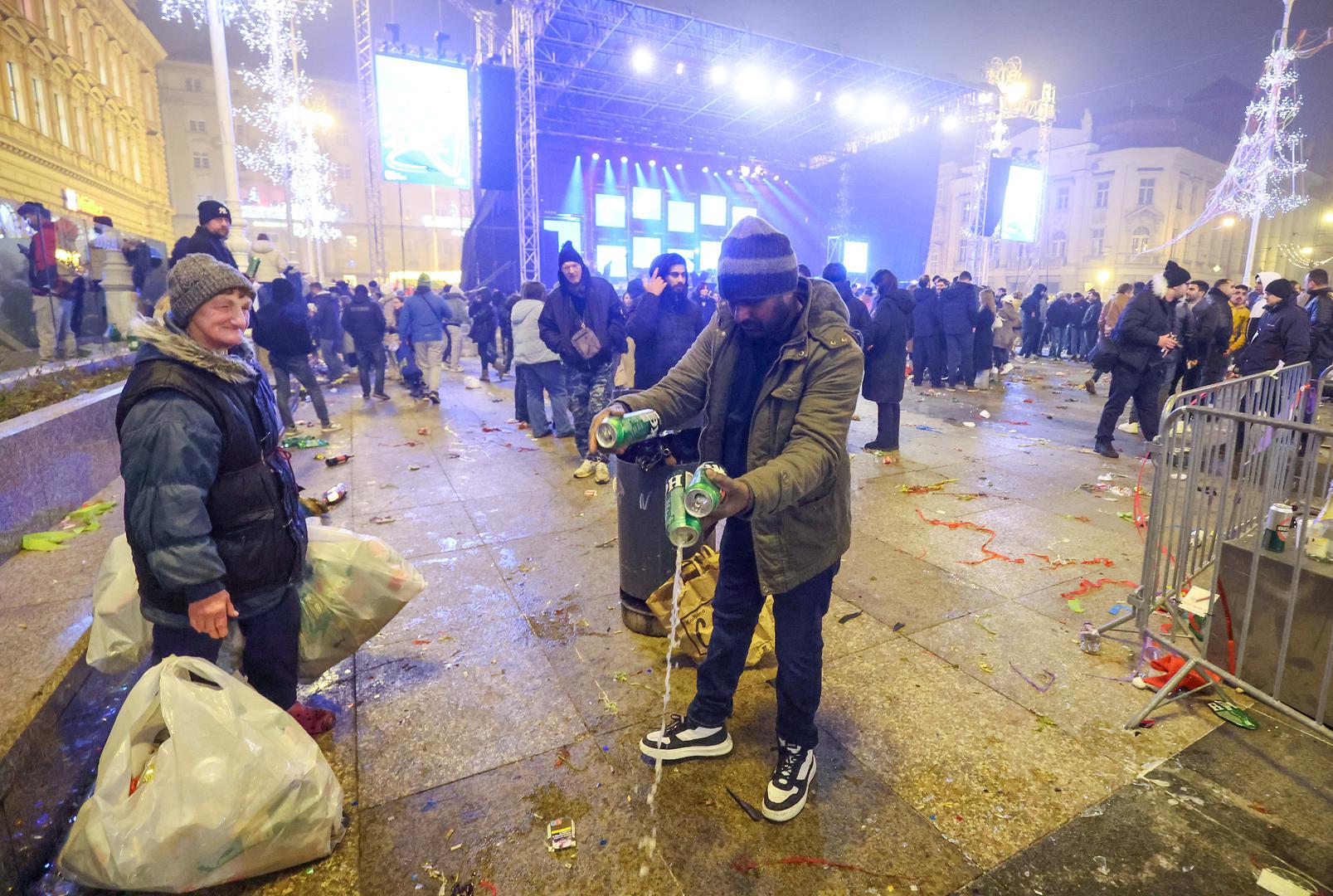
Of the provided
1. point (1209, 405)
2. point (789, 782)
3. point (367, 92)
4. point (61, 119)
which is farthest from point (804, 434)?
point (61, 119)

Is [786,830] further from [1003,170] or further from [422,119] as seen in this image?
[1003,170]

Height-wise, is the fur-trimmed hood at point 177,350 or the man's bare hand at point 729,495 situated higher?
the fur-trimmed hood at point 177,350

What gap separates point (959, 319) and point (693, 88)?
17152 millimetres

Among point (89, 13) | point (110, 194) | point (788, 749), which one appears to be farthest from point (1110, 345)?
point (89, 13)

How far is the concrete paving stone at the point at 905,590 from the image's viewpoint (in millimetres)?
3801

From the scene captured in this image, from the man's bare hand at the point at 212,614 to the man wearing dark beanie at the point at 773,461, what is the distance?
1.28 metres

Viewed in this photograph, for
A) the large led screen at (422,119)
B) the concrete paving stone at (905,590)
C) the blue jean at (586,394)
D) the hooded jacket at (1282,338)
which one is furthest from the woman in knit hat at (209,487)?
the large led screen at (422,119)

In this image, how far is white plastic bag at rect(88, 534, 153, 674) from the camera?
2.28m

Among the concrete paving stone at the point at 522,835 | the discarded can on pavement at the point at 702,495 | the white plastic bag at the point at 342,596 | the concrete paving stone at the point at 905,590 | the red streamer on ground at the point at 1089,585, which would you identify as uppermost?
the discarded can on pavement at the point at 702,495

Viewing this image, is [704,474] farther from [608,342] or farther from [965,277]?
[965,277]

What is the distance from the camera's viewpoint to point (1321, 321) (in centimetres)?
798

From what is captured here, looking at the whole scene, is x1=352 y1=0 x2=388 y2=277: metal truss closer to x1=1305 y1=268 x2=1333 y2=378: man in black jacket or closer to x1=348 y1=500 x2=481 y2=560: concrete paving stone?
x1=348 y1=500 x2=481 y2=560: concrete paving stone

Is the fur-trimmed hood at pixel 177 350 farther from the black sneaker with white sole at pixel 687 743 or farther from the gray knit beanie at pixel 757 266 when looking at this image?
the black sneaker with white sole at pixel 687 743

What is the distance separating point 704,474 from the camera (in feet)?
5.90
